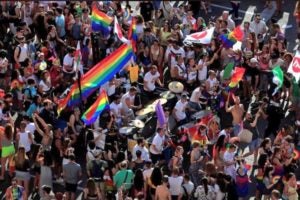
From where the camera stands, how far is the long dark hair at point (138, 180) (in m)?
15.5

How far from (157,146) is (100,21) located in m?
5.34

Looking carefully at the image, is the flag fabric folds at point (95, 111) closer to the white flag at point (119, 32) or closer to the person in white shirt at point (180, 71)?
the white flag at point (119, 32)

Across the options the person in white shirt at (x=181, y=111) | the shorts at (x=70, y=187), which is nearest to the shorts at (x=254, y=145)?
the person in white shirt at (x=181, y=111)

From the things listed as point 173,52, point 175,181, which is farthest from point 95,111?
point 173,52

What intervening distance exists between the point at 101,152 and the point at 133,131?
5.94 ft

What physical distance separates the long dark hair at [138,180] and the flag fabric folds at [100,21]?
21.6ft

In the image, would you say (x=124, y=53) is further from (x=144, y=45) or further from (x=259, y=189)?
(x=259, y=189)

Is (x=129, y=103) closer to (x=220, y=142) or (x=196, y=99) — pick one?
(x=196, y=99)

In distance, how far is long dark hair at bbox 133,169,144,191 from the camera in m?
15.5

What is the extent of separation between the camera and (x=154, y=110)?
18812mm

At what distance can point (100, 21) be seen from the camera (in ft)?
68.7

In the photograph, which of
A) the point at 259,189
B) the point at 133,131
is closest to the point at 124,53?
the point at 133,131

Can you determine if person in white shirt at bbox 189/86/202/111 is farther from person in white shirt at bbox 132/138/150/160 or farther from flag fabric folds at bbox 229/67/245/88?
person in white shirt at bbox 132/138/150/160

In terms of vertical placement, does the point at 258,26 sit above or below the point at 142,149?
above
